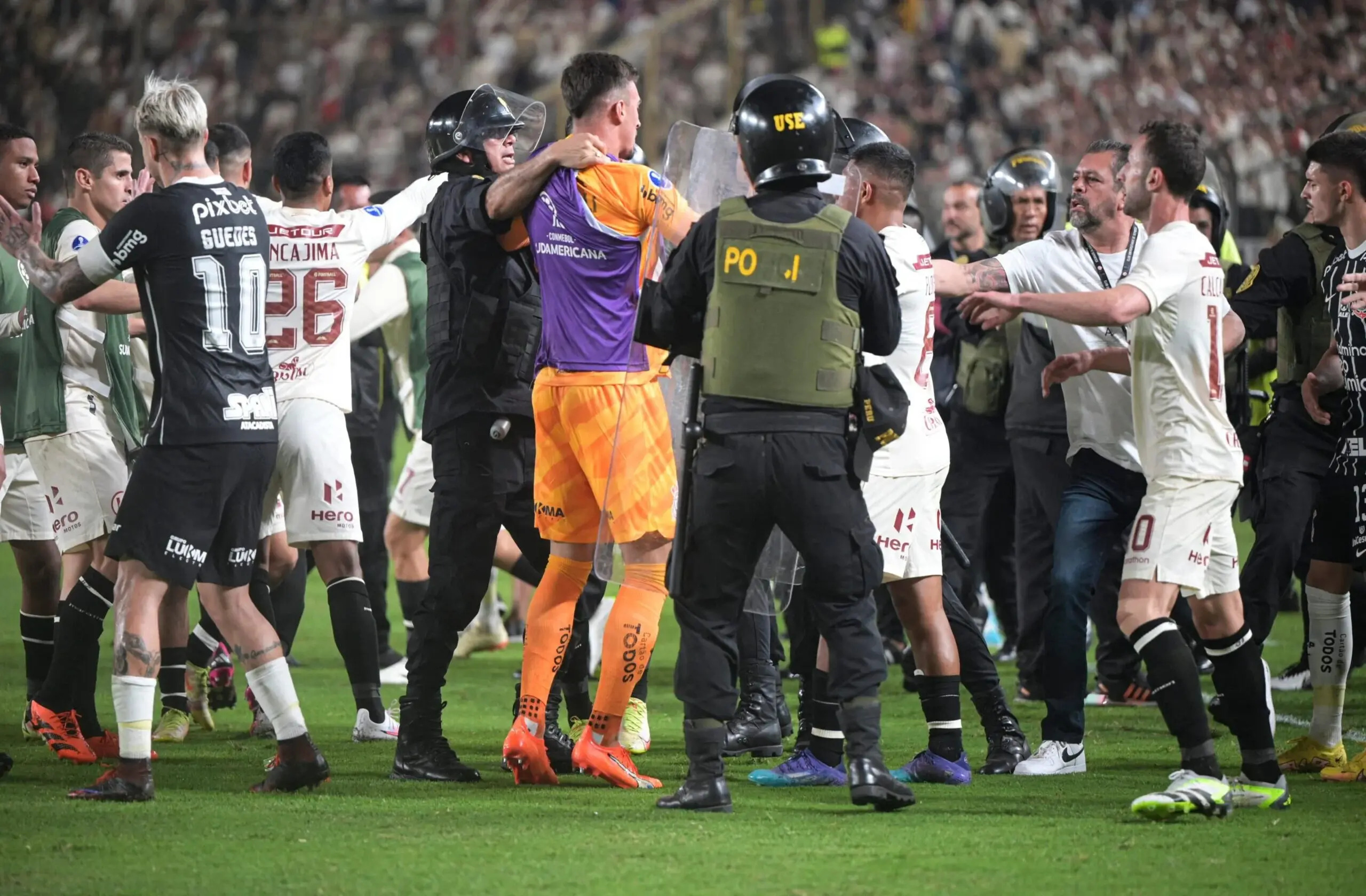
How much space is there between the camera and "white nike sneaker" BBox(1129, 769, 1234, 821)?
205 inches

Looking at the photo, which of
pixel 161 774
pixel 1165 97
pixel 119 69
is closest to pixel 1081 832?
pixel 161 774

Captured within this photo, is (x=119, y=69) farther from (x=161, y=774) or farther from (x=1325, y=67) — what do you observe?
(x=161, y=774)

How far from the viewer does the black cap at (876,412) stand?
17.1ft

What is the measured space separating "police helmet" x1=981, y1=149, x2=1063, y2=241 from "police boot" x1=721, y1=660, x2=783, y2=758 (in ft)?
9.85

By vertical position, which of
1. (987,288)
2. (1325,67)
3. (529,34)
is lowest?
(987,288)

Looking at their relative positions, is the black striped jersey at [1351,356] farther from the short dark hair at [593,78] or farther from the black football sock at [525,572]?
the black football sock at [525,572]

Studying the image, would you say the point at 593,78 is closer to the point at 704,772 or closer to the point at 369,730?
the point at 704,772

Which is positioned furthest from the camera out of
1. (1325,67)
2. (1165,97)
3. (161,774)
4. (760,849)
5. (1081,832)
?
(1165,97)

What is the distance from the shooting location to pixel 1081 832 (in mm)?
5113

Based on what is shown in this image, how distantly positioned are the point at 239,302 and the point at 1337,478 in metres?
4.19

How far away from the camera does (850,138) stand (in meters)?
6.88

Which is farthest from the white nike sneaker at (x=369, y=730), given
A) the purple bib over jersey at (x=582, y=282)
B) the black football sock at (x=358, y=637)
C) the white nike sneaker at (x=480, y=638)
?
the white nike sneaker at (x=480, y=638)

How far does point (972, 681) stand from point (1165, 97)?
14690 mm

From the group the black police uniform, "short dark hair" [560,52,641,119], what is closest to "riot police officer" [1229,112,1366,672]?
the black police uniform
